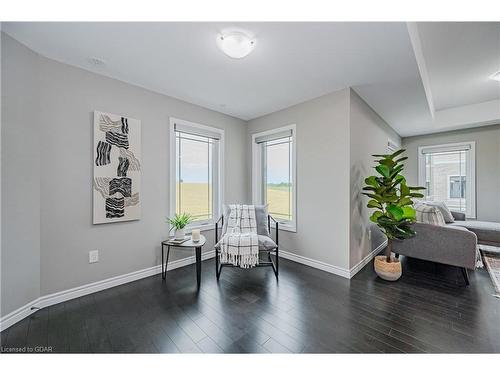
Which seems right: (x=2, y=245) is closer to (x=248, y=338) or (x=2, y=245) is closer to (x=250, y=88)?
(x=248, y=338)

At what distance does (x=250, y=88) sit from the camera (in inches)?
106

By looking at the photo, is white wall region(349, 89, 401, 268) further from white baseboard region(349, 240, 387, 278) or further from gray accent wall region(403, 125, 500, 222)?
gray accent wall region(403, 125, 500, 222)

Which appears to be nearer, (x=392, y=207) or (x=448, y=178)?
(x=392, y=207)

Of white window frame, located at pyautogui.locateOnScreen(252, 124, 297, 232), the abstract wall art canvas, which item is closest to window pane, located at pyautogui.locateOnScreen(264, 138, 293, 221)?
white window frame, located at pyautogui.locateOnScreen(252, 124, 297, 232)

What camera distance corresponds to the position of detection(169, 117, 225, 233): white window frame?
2.91 m

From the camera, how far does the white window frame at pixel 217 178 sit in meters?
2.91

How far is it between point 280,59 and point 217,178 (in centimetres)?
207

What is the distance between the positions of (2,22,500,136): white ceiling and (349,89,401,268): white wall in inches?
9.7

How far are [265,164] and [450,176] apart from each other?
4.37 m

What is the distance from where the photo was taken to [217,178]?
11.7 feet

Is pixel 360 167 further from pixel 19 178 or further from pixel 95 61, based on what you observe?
pixel 19 178

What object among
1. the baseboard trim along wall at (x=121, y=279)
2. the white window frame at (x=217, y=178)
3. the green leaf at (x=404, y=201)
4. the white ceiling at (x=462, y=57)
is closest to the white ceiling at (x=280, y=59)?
the white ceiling at (x=462, y=57)

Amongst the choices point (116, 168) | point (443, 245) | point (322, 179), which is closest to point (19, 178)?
point (116, 168)
